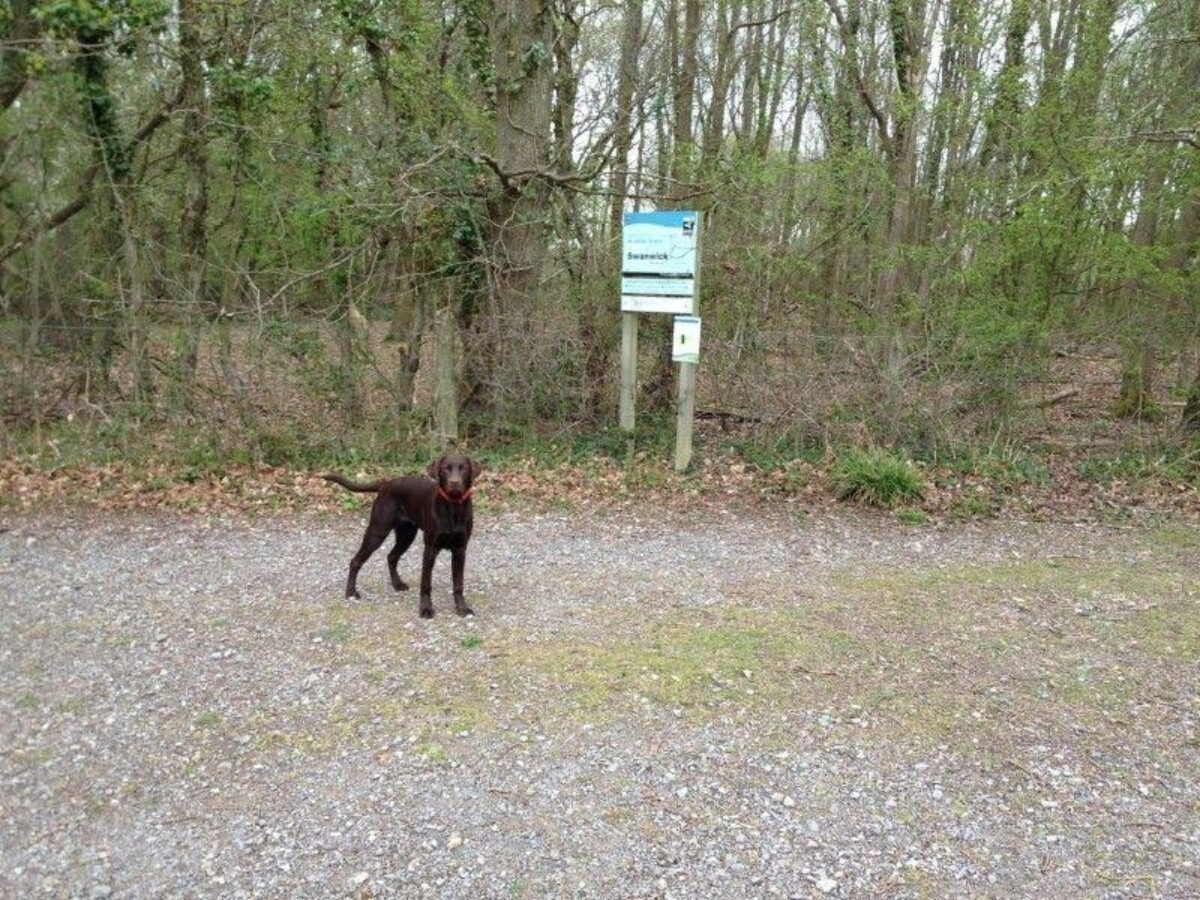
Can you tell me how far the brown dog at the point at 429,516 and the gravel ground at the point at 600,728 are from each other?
238 millimetres

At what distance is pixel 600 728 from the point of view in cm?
382

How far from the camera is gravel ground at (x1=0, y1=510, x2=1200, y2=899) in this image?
294 cm

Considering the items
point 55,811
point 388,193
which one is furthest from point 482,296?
point 55,811

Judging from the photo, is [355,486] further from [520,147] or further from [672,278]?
[520,147]

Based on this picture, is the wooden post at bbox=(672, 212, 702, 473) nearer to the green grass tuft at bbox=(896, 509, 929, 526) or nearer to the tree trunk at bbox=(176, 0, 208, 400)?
the green grass tuft at bbox=(896, 509, 929, 526)

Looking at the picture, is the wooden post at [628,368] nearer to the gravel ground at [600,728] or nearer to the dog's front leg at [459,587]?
the gravel ground at [600,728]

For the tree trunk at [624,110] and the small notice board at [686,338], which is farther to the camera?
the tree trunk at [624,110]

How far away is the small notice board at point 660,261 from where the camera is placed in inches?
321

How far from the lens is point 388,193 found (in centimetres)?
Result: 887

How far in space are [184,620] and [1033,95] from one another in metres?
10.3

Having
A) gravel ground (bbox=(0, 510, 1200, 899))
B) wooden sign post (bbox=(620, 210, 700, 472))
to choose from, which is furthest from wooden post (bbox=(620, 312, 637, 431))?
gravel ground (bbox=(0, 510, 1200, 899))

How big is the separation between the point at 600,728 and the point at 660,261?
555 centimetres

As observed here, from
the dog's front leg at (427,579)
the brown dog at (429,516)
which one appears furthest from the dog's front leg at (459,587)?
the dog's front leg at (427,579)

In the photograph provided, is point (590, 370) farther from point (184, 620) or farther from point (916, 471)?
point (184, 620)
